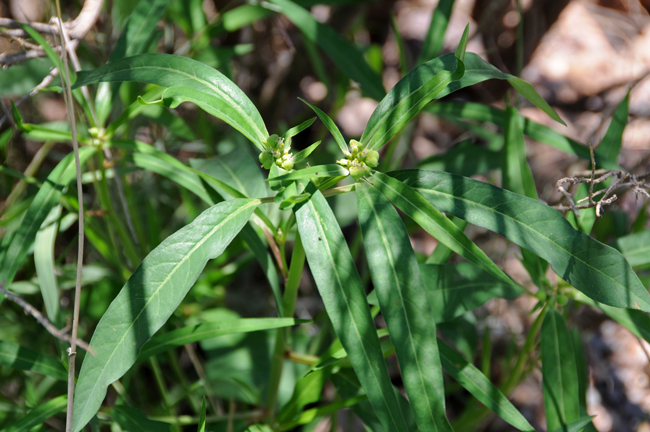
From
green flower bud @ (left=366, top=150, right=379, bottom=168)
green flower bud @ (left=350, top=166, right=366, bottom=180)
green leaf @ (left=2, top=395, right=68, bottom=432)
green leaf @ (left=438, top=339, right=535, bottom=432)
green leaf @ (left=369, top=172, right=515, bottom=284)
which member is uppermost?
green flower bud @ (left=366, top=150, right=379, bottom=168)

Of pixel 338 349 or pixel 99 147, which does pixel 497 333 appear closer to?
pixel 338 349

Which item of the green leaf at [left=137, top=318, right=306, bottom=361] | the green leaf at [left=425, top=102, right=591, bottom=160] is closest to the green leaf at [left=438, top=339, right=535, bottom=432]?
the green leaf at [left=137, top=318, right=306, bottom=361]

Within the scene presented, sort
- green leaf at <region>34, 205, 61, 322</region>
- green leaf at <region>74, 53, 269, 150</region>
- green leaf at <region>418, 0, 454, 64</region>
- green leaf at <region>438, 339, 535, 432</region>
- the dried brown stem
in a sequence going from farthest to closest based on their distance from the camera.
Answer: green leaf at <region>418, 0, 454, 64</region> → green leaf at <region>34, 205, 61, 322</region> → green leaf at <region>438, 339, 535, 432</region> → green leaf at <region>74, 53, 269, 150</region> → the dried brown stem

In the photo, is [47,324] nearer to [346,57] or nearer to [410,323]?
[410,323]

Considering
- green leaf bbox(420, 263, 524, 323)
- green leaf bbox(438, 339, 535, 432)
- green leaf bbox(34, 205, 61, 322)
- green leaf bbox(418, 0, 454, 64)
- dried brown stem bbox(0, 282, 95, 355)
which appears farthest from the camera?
green leaf bbox(418, 0, 454, 64)

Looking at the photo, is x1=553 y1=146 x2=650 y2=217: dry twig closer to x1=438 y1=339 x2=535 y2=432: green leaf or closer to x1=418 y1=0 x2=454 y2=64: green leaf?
x1=438 y1=339 x2=535 y2=432: green leaf

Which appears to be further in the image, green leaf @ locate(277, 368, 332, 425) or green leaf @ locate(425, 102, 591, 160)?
green leaf @ locate(425, 102, 591, 160)
